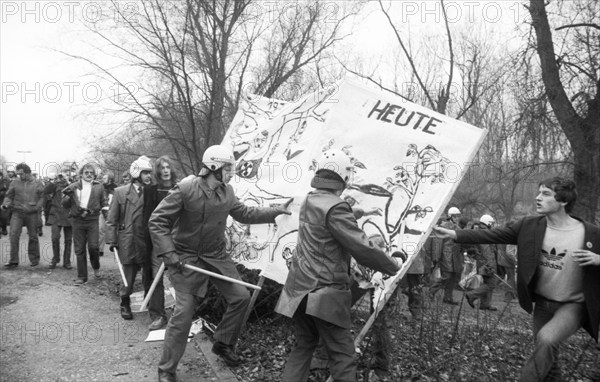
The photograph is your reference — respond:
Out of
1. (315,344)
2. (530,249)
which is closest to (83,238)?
(315,344)

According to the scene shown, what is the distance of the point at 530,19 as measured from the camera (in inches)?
404

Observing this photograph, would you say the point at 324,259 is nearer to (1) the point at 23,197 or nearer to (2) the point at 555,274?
(2) the point at 555,274

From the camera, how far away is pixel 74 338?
563 cm

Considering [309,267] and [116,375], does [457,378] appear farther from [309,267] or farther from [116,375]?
[116,375]

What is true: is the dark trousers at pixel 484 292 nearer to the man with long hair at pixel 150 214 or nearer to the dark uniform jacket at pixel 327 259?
the man with long hair at pixel 150 214

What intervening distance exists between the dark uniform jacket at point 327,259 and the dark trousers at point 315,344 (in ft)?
0.36

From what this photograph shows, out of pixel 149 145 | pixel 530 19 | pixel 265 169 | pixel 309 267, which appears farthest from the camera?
pixel 149 145

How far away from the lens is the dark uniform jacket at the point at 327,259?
343 cm

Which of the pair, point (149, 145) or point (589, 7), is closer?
point (589, 7)

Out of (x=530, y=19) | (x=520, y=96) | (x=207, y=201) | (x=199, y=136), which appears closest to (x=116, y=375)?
(x=207, y=201)

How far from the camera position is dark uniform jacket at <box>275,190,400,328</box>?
11.3 feet

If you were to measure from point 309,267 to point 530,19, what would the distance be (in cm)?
933

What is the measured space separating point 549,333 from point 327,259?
178cm

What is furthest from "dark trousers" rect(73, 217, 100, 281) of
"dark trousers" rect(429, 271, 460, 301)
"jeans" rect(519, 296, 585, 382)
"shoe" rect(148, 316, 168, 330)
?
"jeans" rect(519, 296, 585, 382)
